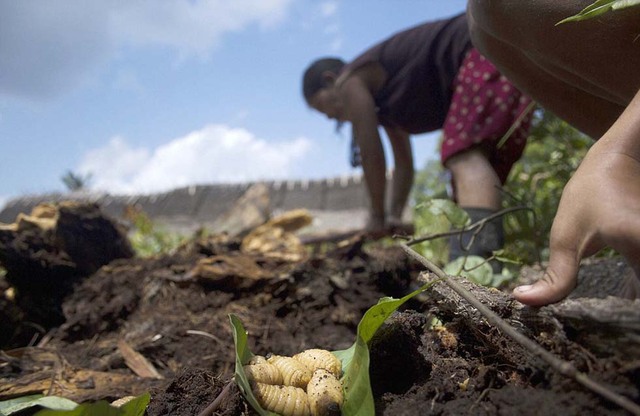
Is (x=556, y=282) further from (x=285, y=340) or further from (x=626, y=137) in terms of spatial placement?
(x=285, y=340)

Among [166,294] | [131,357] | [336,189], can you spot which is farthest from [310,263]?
[336,189]

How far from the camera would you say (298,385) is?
90cm

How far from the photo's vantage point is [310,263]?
93.0 inches

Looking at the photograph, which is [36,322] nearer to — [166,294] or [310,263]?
[166,294]

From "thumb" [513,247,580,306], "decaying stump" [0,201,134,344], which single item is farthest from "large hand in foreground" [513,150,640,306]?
"decaying stump" [0,201,134,344]

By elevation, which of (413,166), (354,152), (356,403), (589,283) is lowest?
(413,166)

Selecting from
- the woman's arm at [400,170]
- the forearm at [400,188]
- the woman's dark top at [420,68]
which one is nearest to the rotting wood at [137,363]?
the woman's dark top at [420,68]

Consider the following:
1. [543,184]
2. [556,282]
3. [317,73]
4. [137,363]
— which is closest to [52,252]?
[137,363]

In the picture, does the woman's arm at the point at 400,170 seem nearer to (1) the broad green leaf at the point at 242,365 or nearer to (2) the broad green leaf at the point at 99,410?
(1) the broad green leaf at the point at 242,365

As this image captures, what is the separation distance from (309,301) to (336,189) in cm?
809

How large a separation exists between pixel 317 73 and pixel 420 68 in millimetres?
1620

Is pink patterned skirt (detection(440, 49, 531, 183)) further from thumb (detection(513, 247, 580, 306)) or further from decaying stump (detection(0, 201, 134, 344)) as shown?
decaying stump (detection(0, 201, 134, 344))

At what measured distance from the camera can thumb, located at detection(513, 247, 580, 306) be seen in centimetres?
77

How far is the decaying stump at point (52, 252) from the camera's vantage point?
228 centimetres
